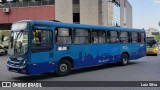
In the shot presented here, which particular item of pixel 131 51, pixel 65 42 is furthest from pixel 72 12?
pixel 65 42

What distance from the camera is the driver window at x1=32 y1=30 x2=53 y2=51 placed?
12516mm

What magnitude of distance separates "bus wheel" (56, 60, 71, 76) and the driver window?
3.80 ft

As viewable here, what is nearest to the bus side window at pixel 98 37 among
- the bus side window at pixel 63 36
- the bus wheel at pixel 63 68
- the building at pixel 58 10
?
the bus side window at pixel 63 36

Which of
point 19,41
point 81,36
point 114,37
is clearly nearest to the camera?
point 19,41

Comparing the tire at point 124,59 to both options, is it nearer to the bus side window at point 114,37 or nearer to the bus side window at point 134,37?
the bus side window at point 114,37

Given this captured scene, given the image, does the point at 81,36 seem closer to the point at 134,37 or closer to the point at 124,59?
the point at 124,59

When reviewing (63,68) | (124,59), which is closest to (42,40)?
(63,68)

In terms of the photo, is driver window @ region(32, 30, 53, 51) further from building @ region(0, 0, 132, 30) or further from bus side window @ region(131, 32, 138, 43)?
building @ region(0, 0, 132, 30)

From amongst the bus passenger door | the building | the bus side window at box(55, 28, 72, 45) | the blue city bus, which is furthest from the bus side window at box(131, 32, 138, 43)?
the building

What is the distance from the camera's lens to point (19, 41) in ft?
41.3

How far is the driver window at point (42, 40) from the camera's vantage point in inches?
493

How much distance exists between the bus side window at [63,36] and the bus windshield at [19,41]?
1.72 m

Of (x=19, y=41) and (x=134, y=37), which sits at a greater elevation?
(x=134, y=37)

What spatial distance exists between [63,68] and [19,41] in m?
2.67
